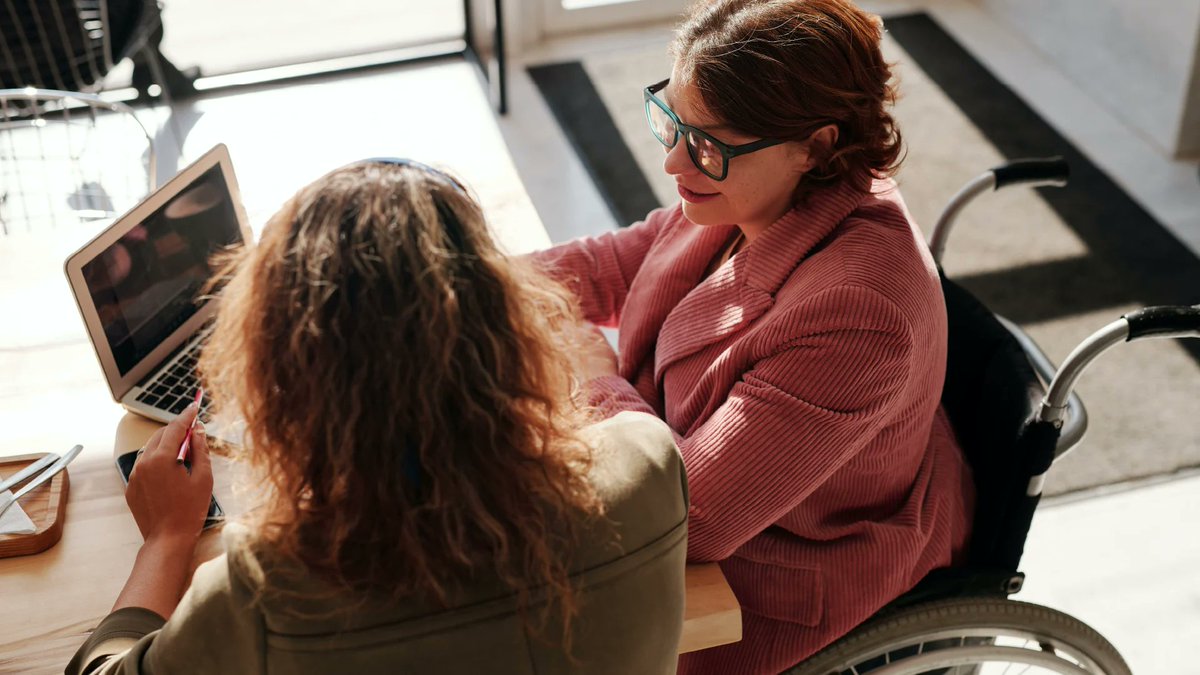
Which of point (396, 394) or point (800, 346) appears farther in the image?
point (800, 346)

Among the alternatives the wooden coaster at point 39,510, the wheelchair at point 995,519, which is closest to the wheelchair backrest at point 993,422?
the wheelchair at point 995,519

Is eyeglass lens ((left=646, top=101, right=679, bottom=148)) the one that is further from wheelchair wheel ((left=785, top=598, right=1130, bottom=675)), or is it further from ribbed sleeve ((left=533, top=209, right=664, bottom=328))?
wheelchair wheel ((left=785, top=598, right=1130, bottom=675))

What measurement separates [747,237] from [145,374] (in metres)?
0.81

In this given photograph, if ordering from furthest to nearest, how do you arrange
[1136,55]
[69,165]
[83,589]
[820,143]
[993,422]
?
[1136,55]
[69,165]
[993,422]
[820,143]
[83,589]

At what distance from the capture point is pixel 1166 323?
1394 millimetres

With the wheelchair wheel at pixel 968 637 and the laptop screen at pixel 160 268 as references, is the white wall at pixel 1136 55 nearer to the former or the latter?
the wheelchair wheel at pixel 968 637

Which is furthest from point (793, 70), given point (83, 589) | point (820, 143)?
point (83, 589)

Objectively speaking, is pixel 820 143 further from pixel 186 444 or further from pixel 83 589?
pixel 83 589

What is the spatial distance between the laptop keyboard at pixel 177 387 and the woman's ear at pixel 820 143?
2.65ft

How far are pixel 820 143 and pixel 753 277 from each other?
18 centimetres

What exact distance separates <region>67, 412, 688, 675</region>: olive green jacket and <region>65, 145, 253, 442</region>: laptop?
50 centimetres

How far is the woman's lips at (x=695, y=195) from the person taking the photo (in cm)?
151

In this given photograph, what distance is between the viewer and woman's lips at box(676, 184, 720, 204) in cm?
151

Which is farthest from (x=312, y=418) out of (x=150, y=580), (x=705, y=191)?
(x=705, y=191)
